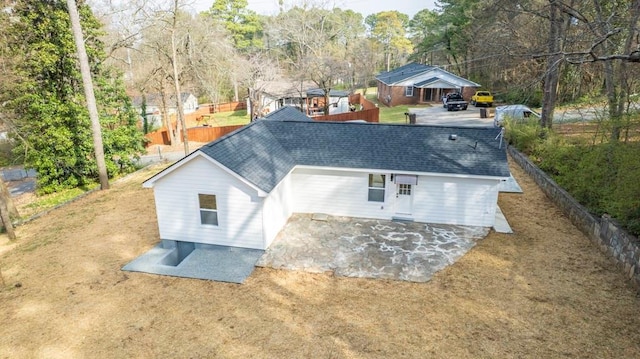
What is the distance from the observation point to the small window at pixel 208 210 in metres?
11.8

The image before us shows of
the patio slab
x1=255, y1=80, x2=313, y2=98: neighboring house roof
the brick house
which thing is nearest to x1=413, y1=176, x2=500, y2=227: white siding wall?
the patio slab

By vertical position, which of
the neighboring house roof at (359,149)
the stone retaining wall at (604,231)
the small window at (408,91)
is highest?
the small window at (408,91)

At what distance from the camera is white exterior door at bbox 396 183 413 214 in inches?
527

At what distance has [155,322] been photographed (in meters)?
8.56

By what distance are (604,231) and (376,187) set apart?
7078 millimetres

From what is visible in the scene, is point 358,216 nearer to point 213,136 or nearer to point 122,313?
point 122,313

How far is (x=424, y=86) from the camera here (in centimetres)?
4147

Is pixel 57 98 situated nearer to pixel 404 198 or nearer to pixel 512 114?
pixel 404 198

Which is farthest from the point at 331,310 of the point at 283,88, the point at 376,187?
the point at 283,88

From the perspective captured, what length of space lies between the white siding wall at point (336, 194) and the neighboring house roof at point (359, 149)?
1.80 feet

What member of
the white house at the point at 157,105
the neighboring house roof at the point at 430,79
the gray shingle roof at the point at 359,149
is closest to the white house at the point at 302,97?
the neighboring house roof at the point at 430,79

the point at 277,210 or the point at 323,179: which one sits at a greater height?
the point at 323,179

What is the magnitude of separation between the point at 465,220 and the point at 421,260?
3306mm

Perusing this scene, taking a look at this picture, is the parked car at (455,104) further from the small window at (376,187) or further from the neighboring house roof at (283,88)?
the small window at (376,187)
